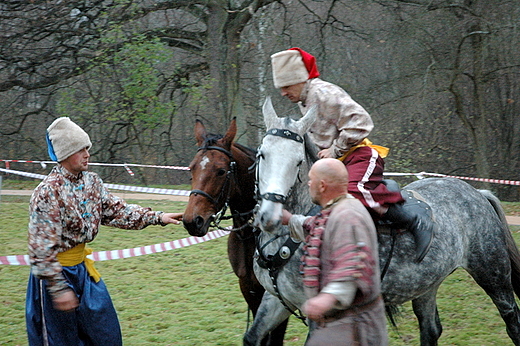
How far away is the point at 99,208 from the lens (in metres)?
3.70

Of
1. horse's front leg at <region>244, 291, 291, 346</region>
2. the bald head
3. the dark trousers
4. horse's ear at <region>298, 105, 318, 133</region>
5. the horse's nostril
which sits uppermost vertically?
horse's ear at <region>298, 105, 318, 133</region>

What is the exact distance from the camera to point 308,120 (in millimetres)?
3693

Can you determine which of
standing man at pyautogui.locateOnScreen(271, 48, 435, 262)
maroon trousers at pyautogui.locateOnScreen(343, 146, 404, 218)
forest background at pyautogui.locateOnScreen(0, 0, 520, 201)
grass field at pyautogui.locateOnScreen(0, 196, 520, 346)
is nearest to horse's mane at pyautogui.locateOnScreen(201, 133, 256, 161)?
standing man at pyautogui.locateOnScreen(271, 48, 435, 262)

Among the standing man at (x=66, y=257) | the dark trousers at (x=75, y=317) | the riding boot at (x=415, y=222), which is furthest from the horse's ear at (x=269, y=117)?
the dark trousers at (x=75, y=317)

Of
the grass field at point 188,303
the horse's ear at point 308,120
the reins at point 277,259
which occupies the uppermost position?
the horse's ear at point 308,120

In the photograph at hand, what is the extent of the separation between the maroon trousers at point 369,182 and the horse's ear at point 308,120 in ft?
1.41

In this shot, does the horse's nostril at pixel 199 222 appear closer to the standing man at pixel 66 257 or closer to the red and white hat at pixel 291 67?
the standing man at pixel 66 257

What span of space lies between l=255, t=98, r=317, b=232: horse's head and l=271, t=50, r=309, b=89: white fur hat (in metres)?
0.33

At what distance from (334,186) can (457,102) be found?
13.8 m

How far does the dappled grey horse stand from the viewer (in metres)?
3.51

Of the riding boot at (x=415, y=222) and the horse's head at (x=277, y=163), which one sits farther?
the riding boot at (x=415, y=222)

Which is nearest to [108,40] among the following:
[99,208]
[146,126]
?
[146,126]

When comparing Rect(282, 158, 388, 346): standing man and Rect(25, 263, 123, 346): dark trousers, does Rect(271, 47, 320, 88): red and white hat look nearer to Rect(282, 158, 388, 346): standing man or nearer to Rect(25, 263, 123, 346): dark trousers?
Rect(282, 158, 388, 346): standing man

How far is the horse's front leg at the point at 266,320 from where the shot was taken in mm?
3988
